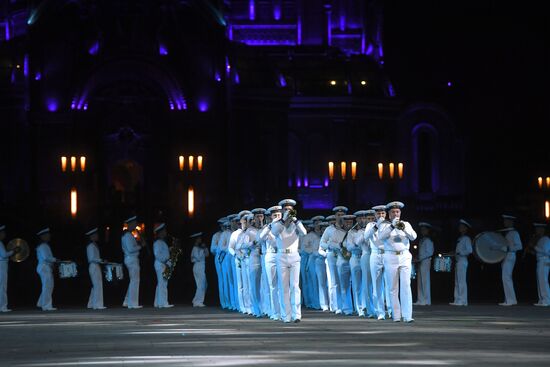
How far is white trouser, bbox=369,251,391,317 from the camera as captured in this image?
27.6m

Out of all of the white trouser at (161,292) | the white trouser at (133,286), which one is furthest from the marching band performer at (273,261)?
the white trouser at (133,286)

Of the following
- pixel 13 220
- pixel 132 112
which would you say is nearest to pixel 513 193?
pixel 132 112

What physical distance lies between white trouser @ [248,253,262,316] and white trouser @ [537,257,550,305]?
316 inches

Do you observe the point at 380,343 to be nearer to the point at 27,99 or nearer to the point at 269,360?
the point at 269,360

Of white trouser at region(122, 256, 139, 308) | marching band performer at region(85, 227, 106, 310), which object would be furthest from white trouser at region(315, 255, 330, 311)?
marching band performer at region(85, 227, 106, 310)

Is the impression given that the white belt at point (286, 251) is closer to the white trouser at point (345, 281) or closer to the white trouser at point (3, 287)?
the white trouser at point (345, 281)

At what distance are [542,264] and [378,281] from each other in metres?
7.96

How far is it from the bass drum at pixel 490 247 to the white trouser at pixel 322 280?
4.45 m

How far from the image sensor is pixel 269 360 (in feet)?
60.5

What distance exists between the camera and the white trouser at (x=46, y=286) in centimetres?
3431

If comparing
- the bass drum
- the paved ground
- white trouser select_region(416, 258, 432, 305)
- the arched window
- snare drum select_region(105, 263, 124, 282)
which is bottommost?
the paved ground

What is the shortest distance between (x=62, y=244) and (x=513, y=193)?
29432 mm

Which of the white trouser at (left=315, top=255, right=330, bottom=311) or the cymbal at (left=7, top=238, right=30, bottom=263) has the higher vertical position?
the cymbal at (left=7, top=238, right=30, bottom=263)

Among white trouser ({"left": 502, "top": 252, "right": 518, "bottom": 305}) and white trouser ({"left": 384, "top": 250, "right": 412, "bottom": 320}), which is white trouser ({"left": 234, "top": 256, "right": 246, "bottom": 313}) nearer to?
white trouser ({"left": 384, "top": 250, "right": 412, "bottom": 320})
